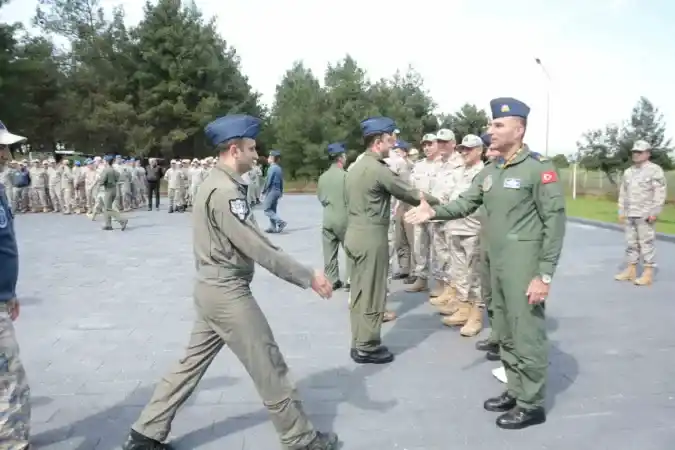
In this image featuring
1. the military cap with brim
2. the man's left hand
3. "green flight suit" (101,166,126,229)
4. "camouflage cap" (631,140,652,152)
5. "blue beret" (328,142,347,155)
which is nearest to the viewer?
the man's left hand

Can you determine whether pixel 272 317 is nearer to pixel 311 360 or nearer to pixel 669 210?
pixel 311 360

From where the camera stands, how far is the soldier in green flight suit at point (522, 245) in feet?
12.8

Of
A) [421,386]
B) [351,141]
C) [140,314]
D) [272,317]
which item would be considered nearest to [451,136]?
[272,317]

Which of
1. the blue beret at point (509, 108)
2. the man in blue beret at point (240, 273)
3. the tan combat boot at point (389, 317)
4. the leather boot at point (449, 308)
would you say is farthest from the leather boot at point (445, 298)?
the man in blue beret at point (240, 273)

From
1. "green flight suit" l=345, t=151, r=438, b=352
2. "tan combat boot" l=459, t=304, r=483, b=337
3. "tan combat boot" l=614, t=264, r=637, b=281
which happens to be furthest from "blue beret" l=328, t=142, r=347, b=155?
"tan combat boot" l=614, t=264, r=637, b=281

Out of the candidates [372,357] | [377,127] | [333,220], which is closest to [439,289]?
[333,220]

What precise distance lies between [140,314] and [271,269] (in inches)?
166

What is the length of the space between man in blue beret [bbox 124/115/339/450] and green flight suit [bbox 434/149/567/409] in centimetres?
134

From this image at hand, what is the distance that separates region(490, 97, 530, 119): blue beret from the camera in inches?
161

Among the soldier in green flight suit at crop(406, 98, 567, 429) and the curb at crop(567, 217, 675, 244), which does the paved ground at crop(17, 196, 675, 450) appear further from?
the curb at crop(567, 217, 675, 244)

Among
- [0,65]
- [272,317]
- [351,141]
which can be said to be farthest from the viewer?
[351,141]

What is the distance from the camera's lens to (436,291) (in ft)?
25.2

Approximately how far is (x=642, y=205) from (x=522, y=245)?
5.57 meters

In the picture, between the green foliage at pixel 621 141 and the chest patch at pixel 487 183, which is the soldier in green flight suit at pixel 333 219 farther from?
the green foliage at pixel 621 141
